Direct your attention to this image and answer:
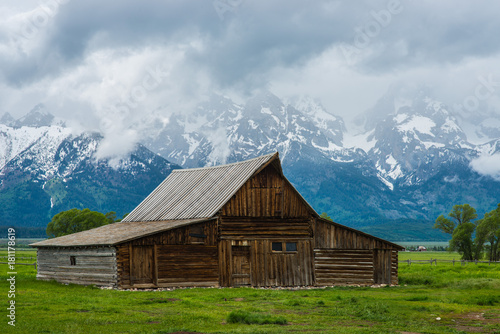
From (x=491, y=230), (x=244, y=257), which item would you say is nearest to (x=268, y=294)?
(x=244, y=257)

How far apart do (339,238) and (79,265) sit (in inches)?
688

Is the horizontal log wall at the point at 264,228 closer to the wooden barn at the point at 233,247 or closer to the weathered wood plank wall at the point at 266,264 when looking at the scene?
the wooden barn at the point at 233,247

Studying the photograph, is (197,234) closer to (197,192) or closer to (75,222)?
(197,192)

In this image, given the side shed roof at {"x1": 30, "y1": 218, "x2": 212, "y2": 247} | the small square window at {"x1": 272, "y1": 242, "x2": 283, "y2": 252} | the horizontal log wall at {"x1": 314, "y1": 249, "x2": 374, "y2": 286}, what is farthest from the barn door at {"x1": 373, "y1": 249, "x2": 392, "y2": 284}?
the side shed roof at {"x1": 30, "y1": 218, "x2": 212, "y2": 247}

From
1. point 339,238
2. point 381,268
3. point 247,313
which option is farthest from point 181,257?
point 247,313

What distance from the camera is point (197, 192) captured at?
155 ft

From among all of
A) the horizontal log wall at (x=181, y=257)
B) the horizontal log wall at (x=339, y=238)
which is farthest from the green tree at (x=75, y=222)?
the horizontal log wall at (x=181, y=257)

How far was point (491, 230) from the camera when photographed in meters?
90.9

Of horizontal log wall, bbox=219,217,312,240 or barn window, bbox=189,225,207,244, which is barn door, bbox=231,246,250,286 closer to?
horizontal log wall, bbox=219,217,312,240

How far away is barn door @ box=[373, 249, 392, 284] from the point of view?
45312 mm

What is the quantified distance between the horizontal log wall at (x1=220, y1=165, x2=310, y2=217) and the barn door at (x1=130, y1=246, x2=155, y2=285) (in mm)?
5823

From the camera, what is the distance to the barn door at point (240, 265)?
137ft

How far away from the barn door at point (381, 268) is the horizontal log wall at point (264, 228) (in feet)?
16.7

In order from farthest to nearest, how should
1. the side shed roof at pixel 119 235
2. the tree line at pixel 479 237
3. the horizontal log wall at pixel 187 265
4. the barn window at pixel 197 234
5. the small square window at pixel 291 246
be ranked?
Result: the tree line at pixel 479 237, the small square window at pixel 291 246, the barn window at pixel 197 234, the horizontal log wall at pixel 187 265, the side shed roof at pixel 119 235
